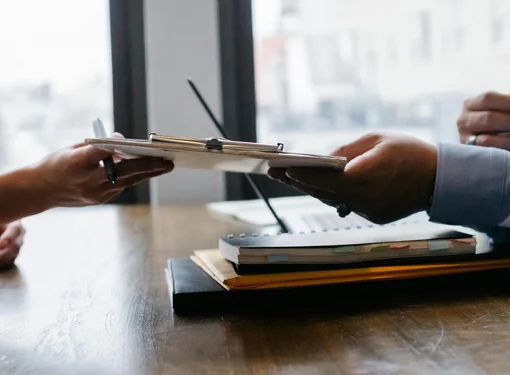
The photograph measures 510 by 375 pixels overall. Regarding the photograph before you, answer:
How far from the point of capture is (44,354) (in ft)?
1.52

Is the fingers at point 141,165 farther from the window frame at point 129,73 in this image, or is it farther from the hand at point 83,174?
the window frame at point 129,73

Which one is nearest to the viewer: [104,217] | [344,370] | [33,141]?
[344,370]

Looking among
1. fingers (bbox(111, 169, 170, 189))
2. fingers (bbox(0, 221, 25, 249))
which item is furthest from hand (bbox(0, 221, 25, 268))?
fingers (bbox(111, 169, 170, 189))

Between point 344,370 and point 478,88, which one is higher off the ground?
point 478,88

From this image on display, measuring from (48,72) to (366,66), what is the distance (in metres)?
0.91

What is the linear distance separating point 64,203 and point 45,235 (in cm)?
48

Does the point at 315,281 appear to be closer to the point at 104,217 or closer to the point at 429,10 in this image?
the point at 104,217

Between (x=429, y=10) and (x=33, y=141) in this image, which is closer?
(x=33, y=141)

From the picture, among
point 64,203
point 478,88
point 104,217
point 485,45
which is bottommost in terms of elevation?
point 104,217

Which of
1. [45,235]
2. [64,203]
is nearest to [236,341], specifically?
[64,203]

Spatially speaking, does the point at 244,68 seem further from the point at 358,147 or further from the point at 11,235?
the point at 358,147

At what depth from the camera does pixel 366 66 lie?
6.00 ft

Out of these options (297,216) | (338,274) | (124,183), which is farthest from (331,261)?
(297,216)

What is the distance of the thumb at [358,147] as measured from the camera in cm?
67
